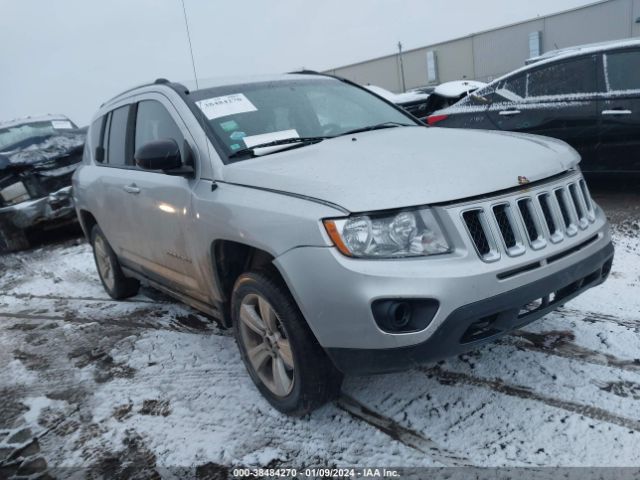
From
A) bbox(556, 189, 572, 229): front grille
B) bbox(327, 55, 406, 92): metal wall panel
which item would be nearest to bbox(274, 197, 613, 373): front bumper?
bbox(556, 189, 572, 229): front grille

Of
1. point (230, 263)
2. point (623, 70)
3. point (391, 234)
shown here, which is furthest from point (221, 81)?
point (623, 70)

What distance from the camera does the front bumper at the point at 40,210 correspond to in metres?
7.14

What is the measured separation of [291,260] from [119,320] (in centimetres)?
272

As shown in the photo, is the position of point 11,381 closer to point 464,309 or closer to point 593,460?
point 464,309

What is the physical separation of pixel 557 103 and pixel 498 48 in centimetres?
2416

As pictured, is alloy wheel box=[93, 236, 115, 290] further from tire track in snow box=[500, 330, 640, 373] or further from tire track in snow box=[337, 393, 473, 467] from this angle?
tire track in snow box=[500, 330, 640, 373]

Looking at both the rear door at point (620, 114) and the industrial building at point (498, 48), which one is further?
the industrial building at point (498, 48)

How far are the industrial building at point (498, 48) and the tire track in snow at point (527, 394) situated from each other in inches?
836

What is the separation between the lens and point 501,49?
89.5 feet

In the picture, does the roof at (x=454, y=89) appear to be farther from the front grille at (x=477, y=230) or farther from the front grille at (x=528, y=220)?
the front grille at (x=477, y=230)

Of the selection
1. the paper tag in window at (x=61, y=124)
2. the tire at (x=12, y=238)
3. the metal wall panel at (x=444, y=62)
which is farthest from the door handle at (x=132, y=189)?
the metal wall panel at (x=444, y=62)

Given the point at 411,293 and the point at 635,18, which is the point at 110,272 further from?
the point at 635,18

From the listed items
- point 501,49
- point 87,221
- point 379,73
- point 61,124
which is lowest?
point 87,221

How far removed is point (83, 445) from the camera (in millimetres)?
2717
